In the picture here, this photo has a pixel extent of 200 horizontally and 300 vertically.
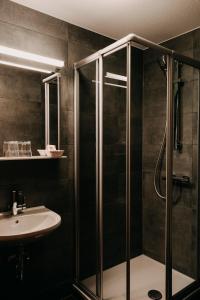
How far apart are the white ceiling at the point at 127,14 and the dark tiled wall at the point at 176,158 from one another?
26 cm

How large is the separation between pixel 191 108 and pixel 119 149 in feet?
2.74

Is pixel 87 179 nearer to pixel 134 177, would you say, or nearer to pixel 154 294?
pixel 134 177

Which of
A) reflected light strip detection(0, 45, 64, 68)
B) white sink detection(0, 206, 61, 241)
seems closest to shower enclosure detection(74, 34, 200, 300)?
reflected light strip detection(0, 45, 64, 68)

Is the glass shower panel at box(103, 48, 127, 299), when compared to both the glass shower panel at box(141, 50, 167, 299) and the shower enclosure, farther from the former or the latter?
the glass shower panel at box(141, 50, 167, 299)

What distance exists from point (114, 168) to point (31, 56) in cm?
121

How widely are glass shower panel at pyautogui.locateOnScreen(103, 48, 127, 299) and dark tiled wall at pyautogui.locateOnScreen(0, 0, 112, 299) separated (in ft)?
1.10

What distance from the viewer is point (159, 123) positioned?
106 inches

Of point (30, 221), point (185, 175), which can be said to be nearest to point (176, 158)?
point (185, 175)

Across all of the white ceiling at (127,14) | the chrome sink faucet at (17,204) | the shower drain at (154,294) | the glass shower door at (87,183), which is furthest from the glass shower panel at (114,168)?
the chrome sink faucet at (17,204)

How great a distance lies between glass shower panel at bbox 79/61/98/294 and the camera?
7.00 feet

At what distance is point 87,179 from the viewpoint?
2205 millimetres

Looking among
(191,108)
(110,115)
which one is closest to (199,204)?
(191,108)

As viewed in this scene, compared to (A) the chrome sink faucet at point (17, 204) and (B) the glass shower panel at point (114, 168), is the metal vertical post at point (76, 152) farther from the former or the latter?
(A) the chrome sink faucet at point (17, 204)

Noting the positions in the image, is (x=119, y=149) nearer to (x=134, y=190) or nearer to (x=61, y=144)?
(x=61, y=144)
